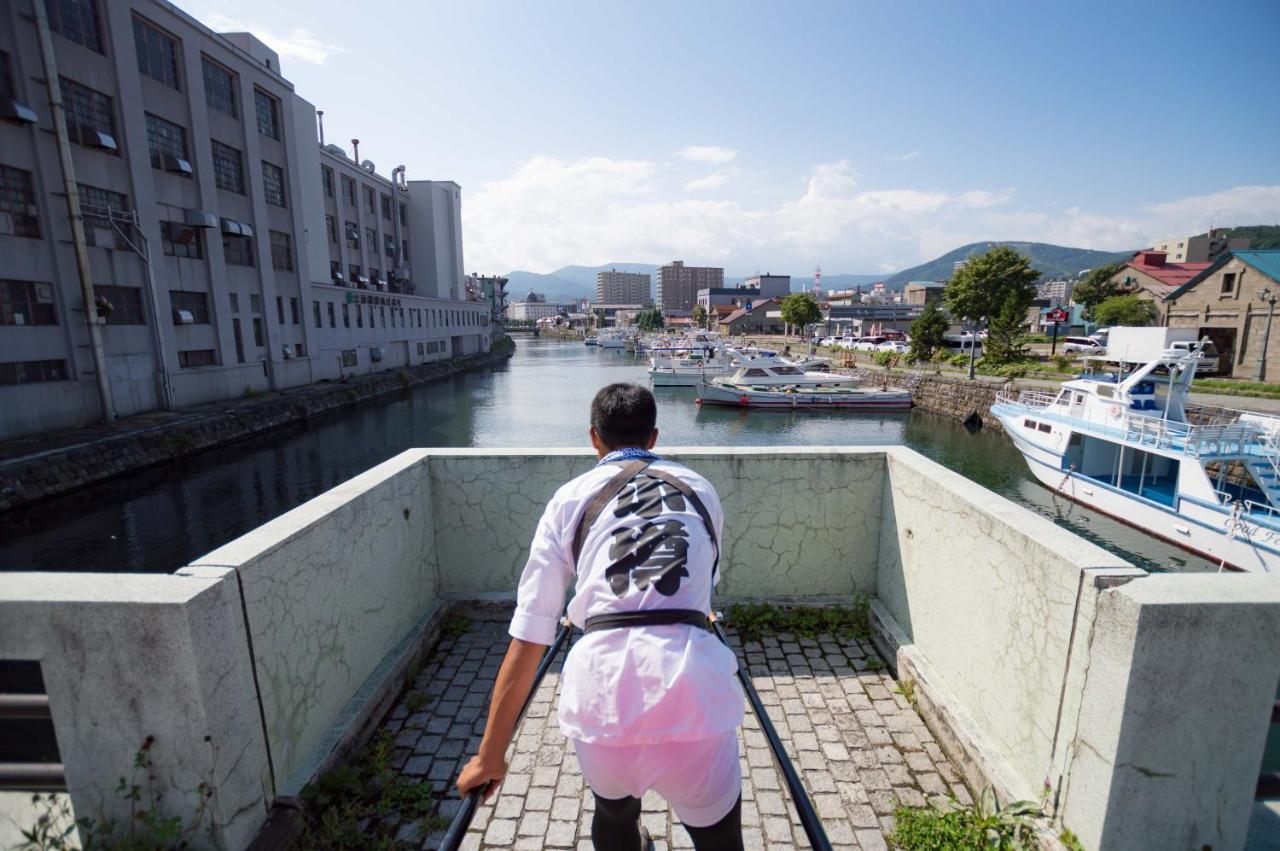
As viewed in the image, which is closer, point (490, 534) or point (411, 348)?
point (490, 534)

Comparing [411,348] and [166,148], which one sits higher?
[166,148]

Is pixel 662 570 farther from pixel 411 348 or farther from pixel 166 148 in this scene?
pixel 411 348

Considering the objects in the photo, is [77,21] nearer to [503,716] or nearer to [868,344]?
[503,716]

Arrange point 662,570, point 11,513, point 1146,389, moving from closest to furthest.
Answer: point 662,570 < point 11,513 < point 1146,389

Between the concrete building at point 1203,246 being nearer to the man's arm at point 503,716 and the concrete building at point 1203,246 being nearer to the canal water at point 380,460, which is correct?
the canal water at point 380,460

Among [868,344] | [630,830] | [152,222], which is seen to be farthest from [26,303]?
[868,344]

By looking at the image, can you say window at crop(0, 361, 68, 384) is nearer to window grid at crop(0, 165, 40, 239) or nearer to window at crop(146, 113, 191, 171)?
window grid at crop(0, 165, 40, 239)

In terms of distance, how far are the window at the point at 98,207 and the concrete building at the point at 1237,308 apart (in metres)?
36.7

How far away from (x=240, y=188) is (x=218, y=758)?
25.1 meters

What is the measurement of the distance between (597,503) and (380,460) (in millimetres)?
18463

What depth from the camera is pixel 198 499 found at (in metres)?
14.0

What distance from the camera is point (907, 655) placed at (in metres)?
3.45

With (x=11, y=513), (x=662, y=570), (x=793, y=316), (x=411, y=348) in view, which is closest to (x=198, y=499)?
(x=11, y=513)

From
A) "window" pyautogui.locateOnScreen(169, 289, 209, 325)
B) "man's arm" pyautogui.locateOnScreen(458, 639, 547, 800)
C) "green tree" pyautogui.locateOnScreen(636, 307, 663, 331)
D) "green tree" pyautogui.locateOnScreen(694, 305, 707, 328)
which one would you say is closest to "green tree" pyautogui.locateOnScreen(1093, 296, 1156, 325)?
"man's arm" pyautogui.locateOnScreen(458, 639, 547, 800)
